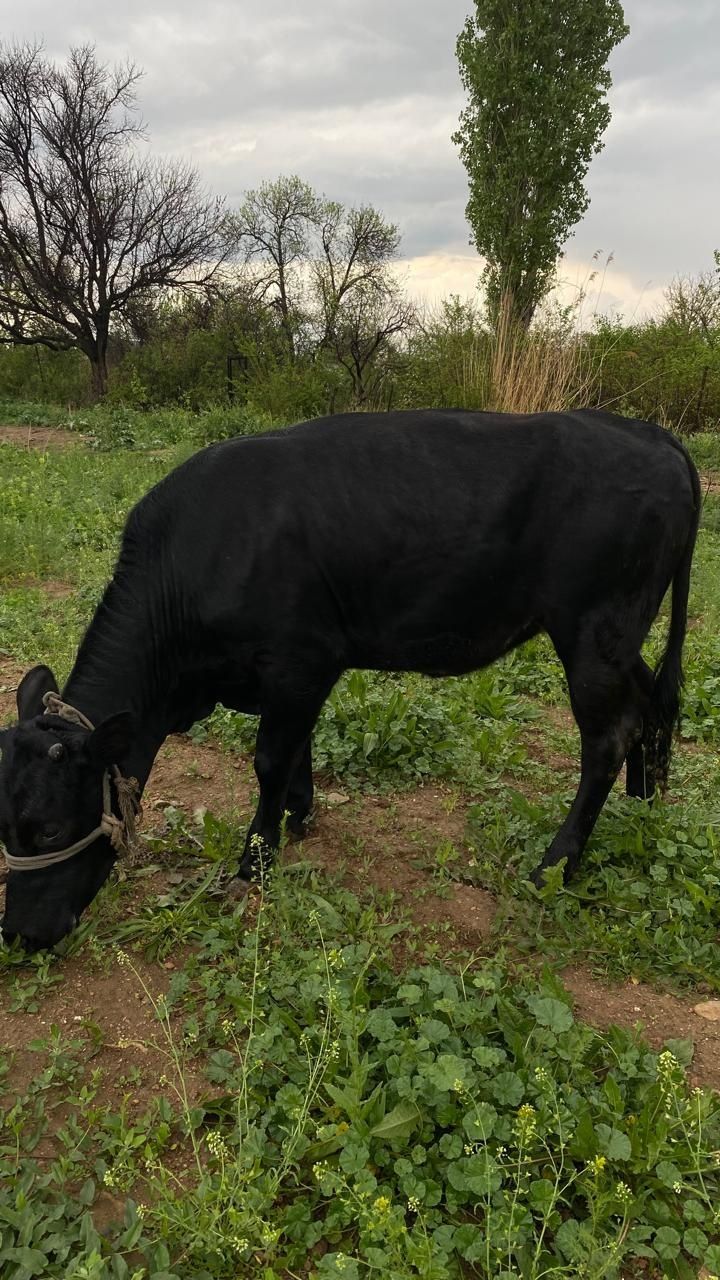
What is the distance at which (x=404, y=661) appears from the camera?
3.24m

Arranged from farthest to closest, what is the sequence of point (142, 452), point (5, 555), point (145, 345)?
point (145, 345)
point (142, 452)
point (5, 555)

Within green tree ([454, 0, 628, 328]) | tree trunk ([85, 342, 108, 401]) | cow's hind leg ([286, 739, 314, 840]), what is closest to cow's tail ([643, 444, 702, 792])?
cow's hind leg ([286, 739, 314, 840])

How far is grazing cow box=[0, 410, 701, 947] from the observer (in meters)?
2.97

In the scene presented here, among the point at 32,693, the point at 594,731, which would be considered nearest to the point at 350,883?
the point at 594,731

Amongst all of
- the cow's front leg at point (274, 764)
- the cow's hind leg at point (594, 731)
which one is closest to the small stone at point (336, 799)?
the cow's front leg at point (274, 764)

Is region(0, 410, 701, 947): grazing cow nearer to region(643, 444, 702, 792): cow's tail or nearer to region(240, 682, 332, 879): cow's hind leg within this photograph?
region(240, 682, 332, 879): cow's hind leg

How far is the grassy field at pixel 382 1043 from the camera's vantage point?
5.94ft

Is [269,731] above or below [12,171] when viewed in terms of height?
Answer: below

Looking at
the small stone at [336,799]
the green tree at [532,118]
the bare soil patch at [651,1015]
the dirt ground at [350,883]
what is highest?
the green tree at [532,118]

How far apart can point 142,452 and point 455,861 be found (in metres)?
11.2

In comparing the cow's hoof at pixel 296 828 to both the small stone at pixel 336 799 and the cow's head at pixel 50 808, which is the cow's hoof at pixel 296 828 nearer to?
the small stone at pixel 336 799

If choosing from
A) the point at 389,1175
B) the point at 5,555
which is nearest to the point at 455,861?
the point at 389,1175

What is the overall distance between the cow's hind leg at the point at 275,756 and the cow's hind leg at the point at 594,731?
1.01m

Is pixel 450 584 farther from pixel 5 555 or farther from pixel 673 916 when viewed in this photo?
pixel 5 555
